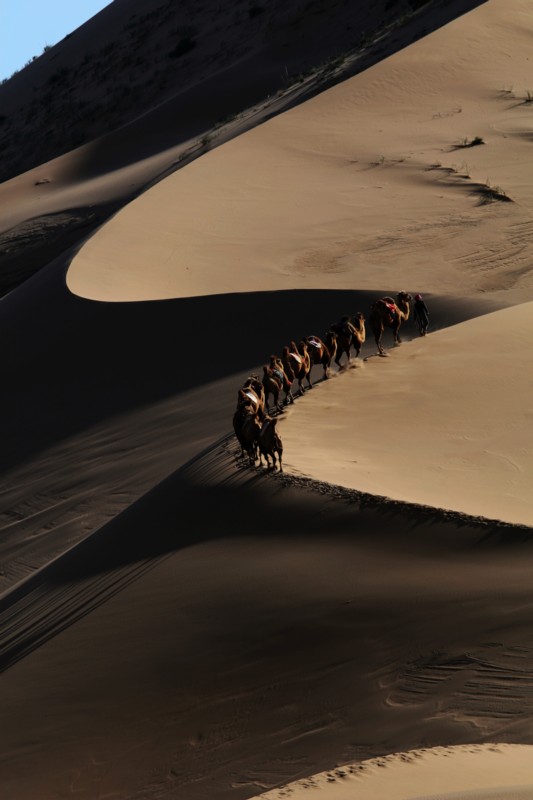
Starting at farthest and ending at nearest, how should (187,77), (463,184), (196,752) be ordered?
(187,77) < (463,184) < (196,752)

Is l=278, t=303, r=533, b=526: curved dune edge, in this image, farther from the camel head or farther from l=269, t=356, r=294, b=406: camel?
the camel head

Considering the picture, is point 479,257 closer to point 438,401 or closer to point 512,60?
point 438,401

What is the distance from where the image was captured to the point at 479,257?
24812 millimetres

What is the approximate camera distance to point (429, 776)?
24.9 feet

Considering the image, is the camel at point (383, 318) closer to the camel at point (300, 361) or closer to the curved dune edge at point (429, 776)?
the camel at point (300, 361)

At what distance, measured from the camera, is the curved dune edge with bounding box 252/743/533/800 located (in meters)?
7.23

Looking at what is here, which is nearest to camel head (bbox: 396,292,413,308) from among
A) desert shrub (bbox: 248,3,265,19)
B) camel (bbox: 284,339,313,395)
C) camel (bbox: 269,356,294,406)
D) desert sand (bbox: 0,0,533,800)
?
desert sand (bbox: 0,0,533,800)

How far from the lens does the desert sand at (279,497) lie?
879 cm

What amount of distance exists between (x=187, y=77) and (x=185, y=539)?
1963 inches

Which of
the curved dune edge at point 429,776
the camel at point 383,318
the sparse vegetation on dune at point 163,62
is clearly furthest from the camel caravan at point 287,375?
the sparse vegetation on dune at point 163,62

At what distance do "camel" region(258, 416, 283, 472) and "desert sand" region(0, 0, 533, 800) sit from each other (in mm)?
176

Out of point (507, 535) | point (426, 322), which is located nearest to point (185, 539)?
point (507, 535)

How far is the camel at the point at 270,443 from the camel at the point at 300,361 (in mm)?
3745

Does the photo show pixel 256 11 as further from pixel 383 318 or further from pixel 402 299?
pixel 383 318
